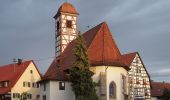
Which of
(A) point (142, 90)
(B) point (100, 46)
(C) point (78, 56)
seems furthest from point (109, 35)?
(A) point (142, 90)

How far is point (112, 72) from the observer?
7069cm

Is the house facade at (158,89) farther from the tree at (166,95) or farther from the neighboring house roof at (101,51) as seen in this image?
the neighboring house roof at (101,51)

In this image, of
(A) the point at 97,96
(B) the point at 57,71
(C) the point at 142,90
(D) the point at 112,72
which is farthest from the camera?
(C) the point at 142,90

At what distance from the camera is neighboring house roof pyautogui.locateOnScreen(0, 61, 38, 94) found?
86312 mm

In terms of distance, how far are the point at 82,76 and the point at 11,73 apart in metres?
28.4

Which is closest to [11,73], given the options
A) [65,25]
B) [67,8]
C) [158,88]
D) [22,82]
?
[22,82]

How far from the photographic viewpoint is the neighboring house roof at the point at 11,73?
8631 cm

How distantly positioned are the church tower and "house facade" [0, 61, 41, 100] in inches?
227

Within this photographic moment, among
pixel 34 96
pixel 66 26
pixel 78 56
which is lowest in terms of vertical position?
pixel 34 96

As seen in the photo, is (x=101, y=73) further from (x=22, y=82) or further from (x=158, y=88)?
(x=158, y=88)

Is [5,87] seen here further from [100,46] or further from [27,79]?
[100,46]

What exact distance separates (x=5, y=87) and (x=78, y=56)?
25.3m

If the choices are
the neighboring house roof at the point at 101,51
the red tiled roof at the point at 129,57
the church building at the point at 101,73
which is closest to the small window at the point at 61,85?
the church building at the point at 101,73

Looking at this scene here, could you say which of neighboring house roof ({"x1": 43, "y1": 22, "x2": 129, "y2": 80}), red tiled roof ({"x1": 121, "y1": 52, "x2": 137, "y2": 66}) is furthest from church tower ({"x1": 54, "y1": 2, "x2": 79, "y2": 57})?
neighboring house roof ({"x1": 43, "y1": 22, "x2": 129, "y2": 80})
